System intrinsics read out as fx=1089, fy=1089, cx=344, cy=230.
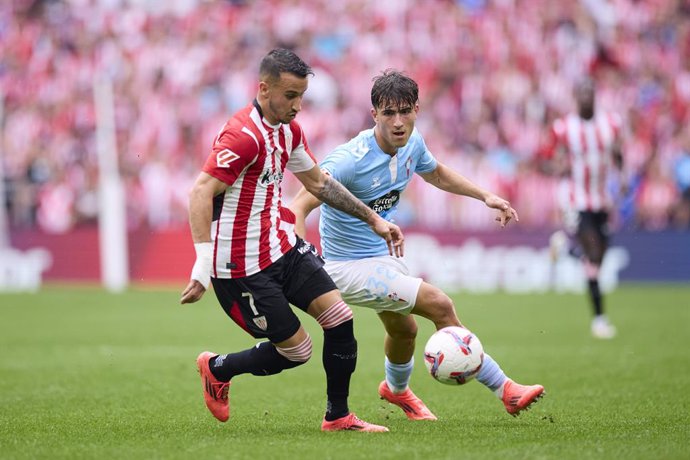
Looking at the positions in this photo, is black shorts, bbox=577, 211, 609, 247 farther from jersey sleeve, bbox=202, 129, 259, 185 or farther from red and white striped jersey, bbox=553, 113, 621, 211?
jersey sleeve, bbox=202, 129, 259, 185

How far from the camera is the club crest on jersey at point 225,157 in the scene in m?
6.44

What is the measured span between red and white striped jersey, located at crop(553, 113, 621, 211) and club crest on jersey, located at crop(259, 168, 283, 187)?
7871 mm

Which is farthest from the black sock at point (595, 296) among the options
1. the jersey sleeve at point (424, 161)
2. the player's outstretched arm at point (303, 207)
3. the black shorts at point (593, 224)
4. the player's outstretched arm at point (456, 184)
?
the player's outstretched arm at point (303, 207)

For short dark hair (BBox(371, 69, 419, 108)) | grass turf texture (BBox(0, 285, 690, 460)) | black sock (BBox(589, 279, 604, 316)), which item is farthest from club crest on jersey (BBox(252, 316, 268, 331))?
black sock (BBox(589, 279, 604, 316))

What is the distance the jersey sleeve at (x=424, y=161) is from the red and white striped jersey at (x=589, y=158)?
256 inches

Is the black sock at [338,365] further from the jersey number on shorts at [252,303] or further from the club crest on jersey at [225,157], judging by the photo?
the club crest on jersey at [225,157]

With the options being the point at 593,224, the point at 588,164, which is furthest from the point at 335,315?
the point at 588,164

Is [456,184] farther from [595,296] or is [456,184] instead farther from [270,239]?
[595,296]

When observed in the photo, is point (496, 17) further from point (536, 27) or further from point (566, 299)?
point (566, 299)

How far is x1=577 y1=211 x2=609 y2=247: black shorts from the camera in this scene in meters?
13.9

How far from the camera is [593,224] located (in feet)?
45.7

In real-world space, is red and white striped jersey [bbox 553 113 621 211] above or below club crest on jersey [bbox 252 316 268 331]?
above

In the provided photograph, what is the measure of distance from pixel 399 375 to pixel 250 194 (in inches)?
74.7

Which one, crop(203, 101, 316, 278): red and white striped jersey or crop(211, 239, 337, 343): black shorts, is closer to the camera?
crop(203, 101, 316, 278): red and white striped jersey
